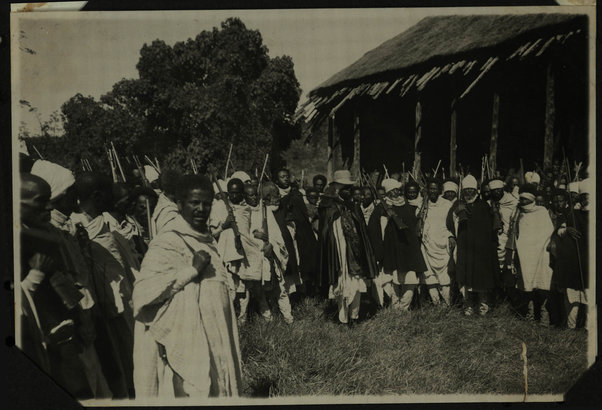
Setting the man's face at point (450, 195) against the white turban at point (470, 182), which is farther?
the man's face at point (450, 195)

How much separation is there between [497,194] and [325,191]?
1735 mm

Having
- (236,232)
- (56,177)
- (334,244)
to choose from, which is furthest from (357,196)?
(56,177)

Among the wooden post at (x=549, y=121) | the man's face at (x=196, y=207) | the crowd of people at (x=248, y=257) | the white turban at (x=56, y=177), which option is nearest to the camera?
the man's face at (x=196, y=207)

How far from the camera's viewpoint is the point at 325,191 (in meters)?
5.50

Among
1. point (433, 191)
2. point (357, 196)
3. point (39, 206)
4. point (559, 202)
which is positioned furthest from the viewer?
point (433, 191)

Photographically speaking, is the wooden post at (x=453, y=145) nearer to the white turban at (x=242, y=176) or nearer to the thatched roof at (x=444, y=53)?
the thatched roof at (x=444, y=53)

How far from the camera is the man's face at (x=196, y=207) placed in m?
3.92

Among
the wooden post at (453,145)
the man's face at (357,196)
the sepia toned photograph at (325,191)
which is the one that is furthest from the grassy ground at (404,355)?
the wooden post at (453,145)

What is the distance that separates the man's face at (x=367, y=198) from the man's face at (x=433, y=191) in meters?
0.62

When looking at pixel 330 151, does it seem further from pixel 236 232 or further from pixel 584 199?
pixel 584 199

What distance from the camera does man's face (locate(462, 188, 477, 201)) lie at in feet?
18.6

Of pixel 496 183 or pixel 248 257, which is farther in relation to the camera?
pixel 496 183

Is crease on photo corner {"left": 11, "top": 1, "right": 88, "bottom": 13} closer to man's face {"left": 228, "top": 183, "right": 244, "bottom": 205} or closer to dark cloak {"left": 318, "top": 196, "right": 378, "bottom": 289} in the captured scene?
man's face {"left": 228, "top": 183, "right": 244, "bottom": 205}

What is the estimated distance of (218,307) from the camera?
4023mm
